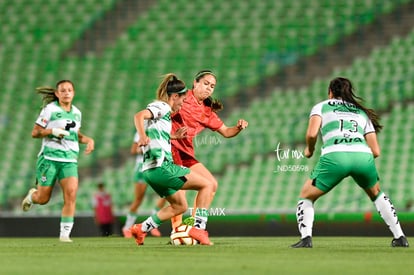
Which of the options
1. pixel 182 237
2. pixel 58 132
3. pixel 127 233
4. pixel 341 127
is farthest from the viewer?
pixel 127 233

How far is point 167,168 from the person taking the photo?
11070 mm

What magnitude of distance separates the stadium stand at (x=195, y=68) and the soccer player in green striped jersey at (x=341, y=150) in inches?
326

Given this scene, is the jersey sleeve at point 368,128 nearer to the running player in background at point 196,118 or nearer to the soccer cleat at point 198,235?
the running player in background at point 196,118

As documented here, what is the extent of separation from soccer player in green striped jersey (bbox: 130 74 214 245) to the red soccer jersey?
0.69 m

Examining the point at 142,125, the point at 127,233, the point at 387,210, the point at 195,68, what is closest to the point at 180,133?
the point at 142,125

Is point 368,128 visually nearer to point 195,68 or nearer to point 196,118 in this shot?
point 196,118

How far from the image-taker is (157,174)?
36.2 ft

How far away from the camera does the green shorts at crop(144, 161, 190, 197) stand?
11047 millimetres

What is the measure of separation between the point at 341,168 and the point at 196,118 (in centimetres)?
258

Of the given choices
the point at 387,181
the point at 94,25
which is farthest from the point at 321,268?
the point at 94,25

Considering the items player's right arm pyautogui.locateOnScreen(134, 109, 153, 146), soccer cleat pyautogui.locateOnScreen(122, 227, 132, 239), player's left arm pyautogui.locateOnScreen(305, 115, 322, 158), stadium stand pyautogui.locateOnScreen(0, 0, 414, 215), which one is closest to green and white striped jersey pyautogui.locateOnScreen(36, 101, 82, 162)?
player's right arm pyautogui.locateOnScreen(134, 109, 153, 146)

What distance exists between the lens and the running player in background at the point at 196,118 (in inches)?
478

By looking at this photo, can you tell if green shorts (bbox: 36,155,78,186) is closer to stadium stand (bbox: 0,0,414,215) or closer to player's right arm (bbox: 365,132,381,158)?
player's right arm (bbox: 365,132,381,158)

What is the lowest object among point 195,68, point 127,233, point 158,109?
point 127,233
